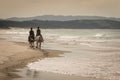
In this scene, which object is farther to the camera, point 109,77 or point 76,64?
point 76,64

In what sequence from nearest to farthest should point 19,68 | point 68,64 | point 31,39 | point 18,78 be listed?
point 18,78, point 19,68, point 68,64, point 31,39

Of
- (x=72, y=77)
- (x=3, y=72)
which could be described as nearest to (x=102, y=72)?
(x=72, y=77)

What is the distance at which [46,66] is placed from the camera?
16.7m

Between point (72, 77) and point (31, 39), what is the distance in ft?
46.0

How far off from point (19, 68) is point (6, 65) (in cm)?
77

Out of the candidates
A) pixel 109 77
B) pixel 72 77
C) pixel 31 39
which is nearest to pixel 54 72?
pixel 72 77

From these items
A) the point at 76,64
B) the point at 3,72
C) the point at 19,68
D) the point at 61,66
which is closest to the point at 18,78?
the point at 3,72

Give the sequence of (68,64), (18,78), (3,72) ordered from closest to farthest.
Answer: (18,78) < (3,72) < (68,64)

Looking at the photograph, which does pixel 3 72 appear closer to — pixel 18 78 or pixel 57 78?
pixel 18 78

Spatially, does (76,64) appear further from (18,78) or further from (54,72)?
(18,78)

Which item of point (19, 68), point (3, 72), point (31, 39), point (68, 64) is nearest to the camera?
point (3, 72)

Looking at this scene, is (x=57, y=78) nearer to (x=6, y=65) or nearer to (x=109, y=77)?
(x=109, y=77)

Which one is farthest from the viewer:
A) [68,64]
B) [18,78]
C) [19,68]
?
[68,64]

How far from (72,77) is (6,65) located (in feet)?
13.0
